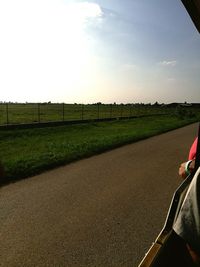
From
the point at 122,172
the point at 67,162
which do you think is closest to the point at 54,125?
the point at 67,162

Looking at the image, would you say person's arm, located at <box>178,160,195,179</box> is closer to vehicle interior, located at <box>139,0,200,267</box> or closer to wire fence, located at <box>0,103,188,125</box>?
vehicle interior, located at <box>139,0,200,267</box>

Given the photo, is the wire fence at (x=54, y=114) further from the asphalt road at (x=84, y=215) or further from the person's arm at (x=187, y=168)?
the person's arm at (x=187, y=168)

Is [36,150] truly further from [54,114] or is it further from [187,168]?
[54,114]

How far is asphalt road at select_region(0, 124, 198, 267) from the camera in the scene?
12.8ft

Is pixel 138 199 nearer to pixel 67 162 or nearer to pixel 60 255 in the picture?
pixel 60 255

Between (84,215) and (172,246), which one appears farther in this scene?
(84,215)

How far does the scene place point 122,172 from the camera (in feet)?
26.8

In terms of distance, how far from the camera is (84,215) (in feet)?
16.8

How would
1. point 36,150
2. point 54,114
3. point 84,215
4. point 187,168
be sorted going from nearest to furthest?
point 187,168
point 84,215
point 36,150
point 54,114

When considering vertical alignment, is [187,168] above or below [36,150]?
above

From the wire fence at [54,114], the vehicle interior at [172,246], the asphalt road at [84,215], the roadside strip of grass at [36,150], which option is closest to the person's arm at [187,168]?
the vehicle interior at [172,246]

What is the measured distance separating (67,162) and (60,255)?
571cm

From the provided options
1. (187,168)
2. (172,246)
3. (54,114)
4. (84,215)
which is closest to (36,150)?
(84,215)

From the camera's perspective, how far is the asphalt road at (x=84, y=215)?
390cm
